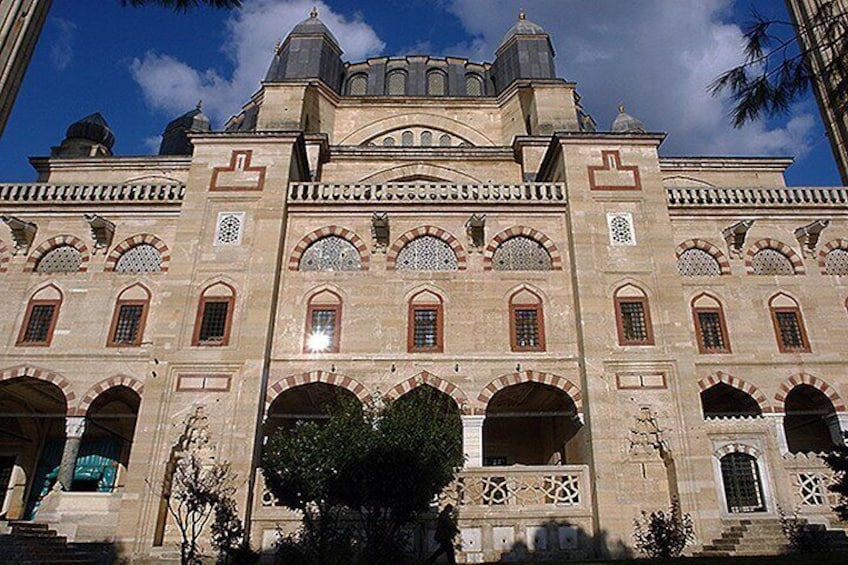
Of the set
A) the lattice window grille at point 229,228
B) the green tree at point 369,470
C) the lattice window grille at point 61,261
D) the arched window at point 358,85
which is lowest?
the green tree at point 369,470

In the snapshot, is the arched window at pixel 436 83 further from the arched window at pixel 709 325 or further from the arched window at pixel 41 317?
the arched window at pixel 41 317

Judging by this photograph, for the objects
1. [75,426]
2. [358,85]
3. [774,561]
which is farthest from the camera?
[358,85]

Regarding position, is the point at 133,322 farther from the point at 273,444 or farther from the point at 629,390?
the point at 629,390

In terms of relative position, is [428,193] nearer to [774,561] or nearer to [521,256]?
[521,256]

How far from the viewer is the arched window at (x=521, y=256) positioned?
1573 centimetres

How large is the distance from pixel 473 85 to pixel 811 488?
2083cm

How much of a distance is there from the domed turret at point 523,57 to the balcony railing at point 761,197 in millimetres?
10337

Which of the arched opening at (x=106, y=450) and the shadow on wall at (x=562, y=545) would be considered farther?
the arched opening at (x=106, y=450)

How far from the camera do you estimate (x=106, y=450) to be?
1738cm

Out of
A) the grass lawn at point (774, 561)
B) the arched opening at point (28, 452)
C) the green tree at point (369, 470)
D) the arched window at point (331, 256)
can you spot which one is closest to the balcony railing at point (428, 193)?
the arched window at point (331, 256)

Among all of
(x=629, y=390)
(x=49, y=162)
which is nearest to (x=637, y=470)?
(x=629, y=390)

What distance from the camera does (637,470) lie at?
43.2 feet

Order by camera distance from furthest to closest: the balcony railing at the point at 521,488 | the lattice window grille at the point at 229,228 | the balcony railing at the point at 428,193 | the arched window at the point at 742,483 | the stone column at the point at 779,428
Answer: the balcony railing at the point at 428,193 → the lattice window grille at the point at 229,228 → the stone column at the point at 779,428 → the arched window at the point at 742,483 → the balcony railing at the point at 521,488

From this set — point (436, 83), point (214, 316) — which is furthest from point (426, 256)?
point (436, 83)
